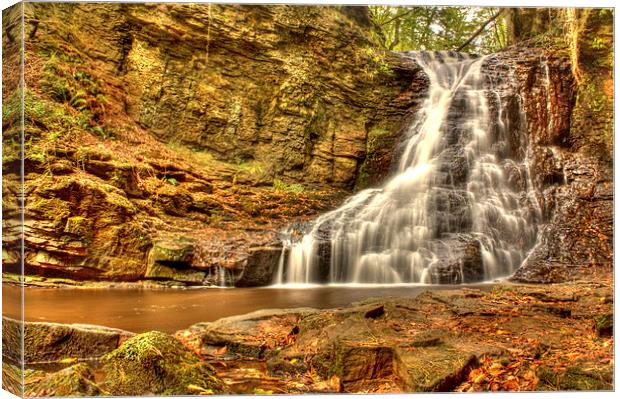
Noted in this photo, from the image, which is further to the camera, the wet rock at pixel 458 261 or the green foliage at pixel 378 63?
the green foliage at pixel 378 63

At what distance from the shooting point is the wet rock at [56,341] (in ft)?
11.0

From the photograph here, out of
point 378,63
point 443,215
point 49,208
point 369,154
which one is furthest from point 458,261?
point 49,208

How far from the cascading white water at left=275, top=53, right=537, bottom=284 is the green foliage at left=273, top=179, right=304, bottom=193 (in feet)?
1.39

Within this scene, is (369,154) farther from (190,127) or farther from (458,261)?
(190,127)

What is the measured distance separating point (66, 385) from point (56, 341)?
353mm

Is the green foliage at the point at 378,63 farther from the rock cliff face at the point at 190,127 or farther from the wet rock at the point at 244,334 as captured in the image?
the wet rock at the point at 244,334

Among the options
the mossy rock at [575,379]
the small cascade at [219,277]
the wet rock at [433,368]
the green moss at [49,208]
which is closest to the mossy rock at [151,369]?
the small cascade at [219,277]

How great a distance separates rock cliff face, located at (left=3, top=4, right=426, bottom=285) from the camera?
14.0 feet

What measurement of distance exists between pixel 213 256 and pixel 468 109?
11.7ft

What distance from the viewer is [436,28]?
4723mm

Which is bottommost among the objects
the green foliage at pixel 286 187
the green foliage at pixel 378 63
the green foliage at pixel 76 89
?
the green foliage at pixel 286 187

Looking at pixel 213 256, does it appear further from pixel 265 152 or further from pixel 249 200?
pixel 265 152

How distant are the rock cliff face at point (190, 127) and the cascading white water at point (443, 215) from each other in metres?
0.33

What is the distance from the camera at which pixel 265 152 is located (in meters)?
5.46
